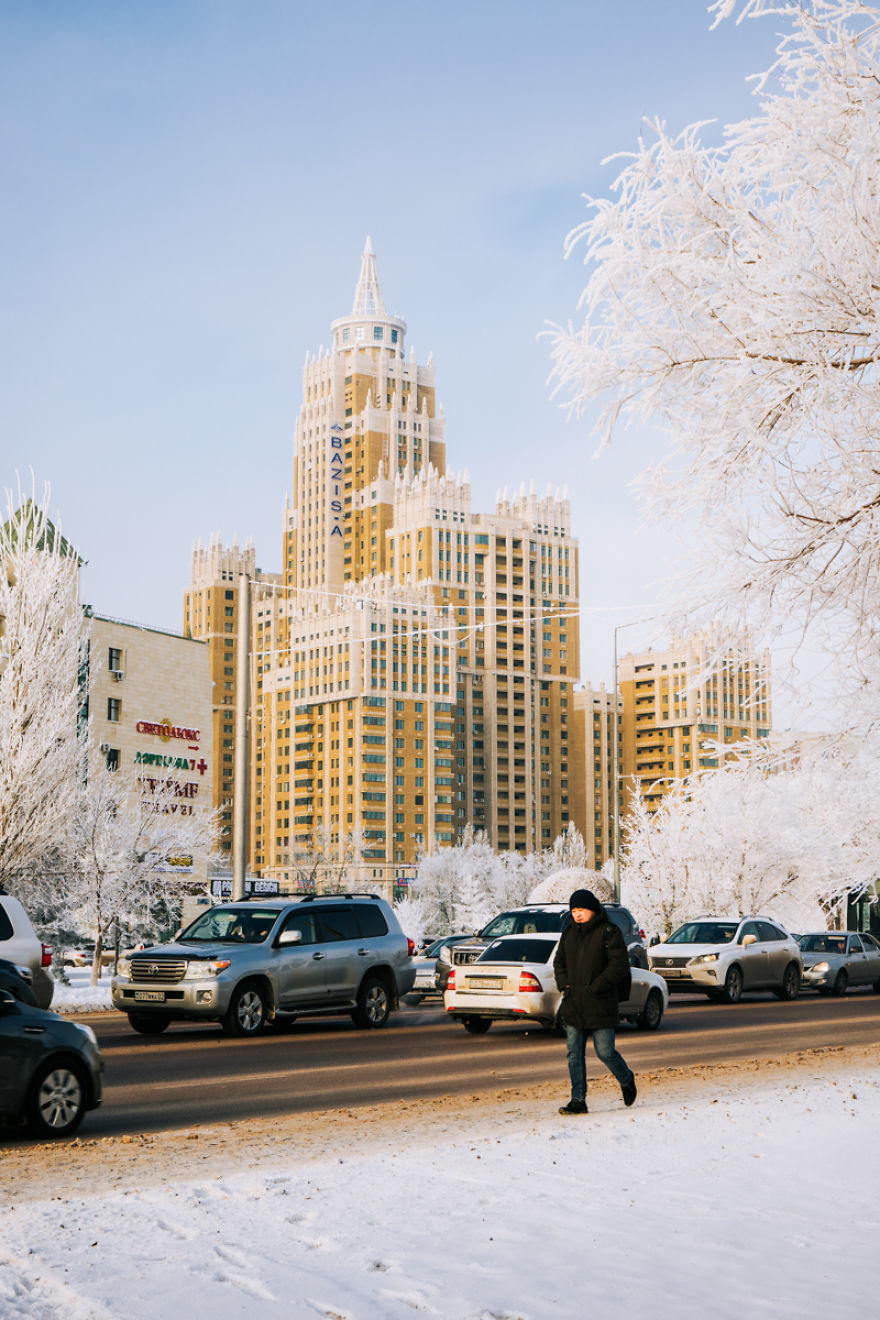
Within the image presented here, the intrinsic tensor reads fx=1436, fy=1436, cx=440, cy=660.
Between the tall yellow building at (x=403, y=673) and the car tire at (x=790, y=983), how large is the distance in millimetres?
125418

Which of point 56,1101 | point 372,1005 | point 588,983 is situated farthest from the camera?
point 372,1005

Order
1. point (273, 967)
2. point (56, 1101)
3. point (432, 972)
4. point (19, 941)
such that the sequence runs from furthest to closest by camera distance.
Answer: point (432, 972), point (273, 967), point (19, 941), point (56, 1101)

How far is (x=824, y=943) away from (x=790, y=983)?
542 cm

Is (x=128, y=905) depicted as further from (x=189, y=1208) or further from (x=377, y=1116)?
(x=189, y=1208)

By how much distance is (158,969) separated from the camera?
18.7m

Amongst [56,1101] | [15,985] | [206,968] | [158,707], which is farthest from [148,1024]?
[158,707]

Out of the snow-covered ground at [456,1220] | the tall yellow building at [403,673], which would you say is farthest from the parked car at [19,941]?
the tall yellow building at [403,673]

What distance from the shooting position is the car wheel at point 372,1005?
67.5 ft

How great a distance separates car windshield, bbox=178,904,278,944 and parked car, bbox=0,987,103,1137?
29.2 ft

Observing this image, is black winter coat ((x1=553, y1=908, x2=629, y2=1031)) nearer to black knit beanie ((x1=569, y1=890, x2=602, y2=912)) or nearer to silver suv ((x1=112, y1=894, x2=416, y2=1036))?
black knit beanie ((x1=569, y1=890, x2=602, y2=912))

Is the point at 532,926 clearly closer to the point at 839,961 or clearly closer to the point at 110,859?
the point at 839,961

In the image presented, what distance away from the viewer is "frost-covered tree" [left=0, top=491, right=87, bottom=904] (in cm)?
2852

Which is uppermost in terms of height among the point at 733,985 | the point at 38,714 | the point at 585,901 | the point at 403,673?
the point at 403,673

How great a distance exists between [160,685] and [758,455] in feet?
278
